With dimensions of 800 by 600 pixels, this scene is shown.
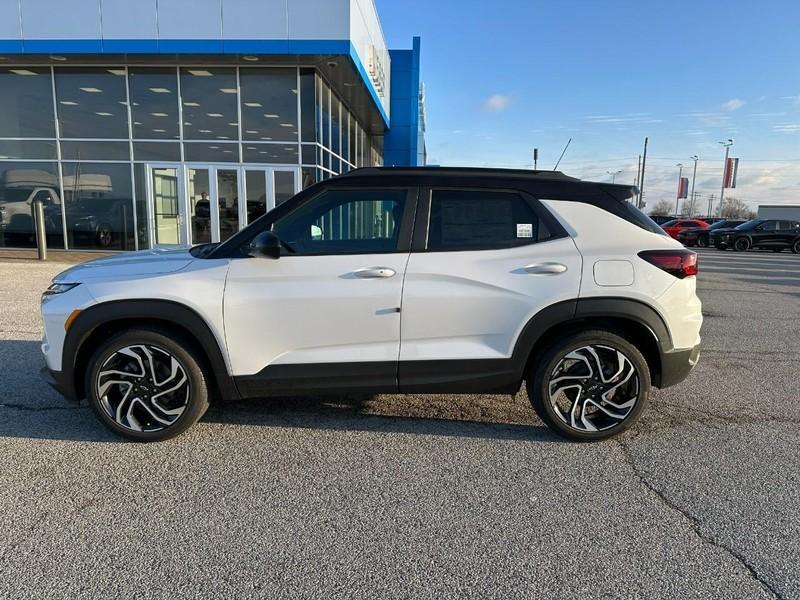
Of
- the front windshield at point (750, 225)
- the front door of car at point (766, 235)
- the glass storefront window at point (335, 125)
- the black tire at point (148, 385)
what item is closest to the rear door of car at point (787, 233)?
the front door of car at point (766, 235)

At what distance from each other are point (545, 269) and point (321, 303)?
1497mm

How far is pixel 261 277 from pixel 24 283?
9256 millimetres

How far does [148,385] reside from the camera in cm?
367

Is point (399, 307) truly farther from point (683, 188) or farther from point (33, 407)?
point (683, 188)

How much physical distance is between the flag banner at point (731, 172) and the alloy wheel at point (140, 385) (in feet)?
241

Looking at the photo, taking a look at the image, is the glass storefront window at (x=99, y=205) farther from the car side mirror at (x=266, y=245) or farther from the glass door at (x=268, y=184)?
the car side mirror at (x=266, y=245)

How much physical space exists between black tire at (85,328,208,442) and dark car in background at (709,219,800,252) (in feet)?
99.5

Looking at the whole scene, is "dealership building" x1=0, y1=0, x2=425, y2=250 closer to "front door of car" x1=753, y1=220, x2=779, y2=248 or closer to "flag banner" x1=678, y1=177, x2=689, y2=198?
"front door of car" x1=753, y1=220, x2=779, y2=248

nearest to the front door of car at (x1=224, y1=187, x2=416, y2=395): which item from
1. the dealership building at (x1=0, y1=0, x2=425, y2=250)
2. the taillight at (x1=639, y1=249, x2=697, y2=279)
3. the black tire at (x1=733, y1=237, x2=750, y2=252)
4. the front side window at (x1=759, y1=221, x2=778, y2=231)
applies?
the taillight at (x1=639, y1=249, x2=697, y2=279)

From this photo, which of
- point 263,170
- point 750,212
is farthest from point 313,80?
point 750,212

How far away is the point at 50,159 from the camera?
624 inches

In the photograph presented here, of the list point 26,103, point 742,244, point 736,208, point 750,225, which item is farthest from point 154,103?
point 736,208

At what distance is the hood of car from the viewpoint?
3648 mm

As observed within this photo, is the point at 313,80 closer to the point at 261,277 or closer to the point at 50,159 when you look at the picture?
the point at 50,159
